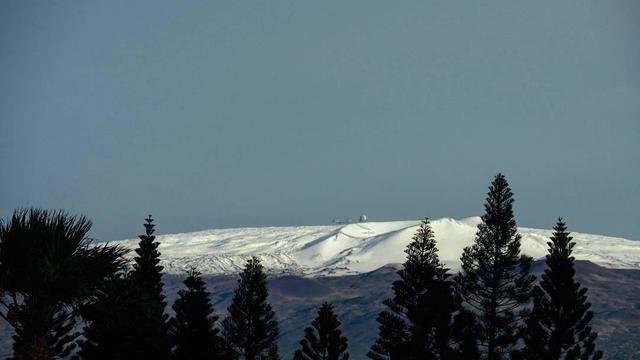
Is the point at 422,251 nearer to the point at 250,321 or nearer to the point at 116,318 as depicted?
the point at 250,321

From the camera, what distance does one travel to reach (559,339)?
249ft

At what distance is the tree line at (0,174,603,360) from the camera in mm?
22953

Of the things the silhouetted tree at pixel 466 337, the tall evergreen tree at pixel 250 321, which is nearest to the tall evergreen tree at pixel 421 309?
the silhouetted tree at pixel 466 337

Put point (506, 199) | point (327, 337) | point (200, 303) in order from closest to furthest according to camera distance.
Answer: point (200, 303), point (506, 199), point (327, 337)

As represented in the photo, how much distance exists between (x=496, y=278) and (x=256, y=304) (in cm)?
2573

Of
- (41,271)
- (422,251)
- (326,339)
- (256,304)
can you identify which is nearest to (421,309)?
(422,251)

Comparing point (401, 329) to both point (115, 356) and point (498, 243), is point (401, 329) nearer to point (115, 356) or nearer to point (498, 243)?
point (498, 243)

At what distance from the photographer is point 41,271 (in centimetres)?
2261

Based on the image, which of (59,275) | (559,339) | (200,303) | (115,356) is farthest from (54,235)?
(559,339)

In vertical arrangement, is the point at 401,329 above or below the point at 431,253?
below

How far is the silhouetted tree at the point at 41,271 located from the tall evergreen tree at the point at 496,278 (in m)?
52.0

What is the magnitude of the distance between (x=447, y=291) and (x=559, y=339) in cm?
856

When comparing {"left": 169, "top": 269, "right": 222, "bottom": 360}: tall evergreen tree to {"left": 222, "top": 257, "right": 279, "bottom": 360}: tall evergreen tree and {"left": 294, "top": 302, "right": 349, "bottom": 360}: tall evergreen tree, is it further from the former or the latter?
{"left": 222, "top": 257, "right": 279, "bottom": 360}: tall evergreen tree

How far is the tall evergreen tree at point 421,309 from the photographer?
251 ft
